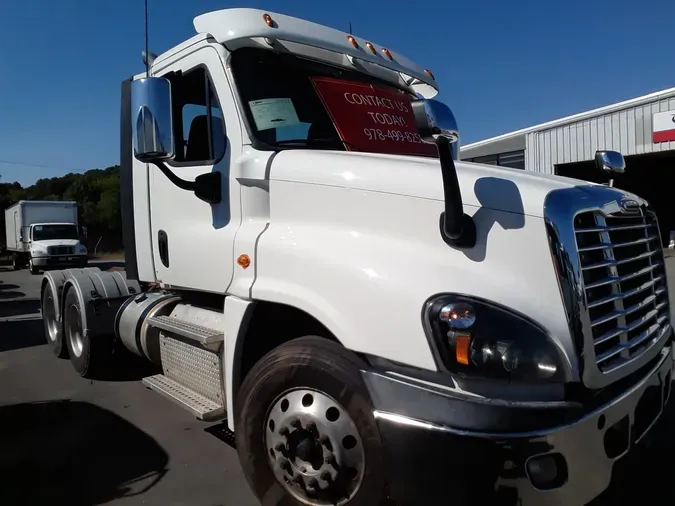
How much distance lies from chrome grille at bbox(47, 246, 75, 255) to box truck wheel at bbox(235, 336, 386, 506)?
2460 centimetres

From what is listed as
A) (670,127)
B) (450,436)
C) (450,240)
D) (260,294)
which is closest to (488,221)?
(450,240)

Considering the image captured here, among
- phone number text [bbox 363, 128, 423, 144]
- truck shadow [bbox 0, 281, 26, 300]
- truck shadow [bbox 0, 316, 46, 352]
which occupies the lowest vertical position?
truck shadow [bbox 0, 281, 26, 300]

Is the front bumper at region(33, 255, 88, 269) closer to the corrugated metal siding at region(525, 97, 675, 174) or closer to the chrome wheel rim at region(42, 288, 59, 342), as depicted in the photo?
the chrome wheel rim at region(42, 288, 59, 342)

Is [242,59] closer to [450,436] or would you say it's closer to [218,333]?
[218,333]

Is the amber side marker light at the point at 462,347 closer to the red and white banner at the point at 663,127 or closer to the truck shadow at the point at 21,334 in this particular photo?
the truck shadow at the point at 21,334

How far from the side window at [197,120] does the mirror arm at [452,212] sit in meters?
1.62

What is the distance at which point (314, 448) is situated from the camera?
8.57 ft

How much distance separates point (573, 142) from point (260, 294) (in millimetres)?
19921

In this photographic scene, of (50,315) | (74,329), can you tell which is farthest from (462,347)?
(50,315)

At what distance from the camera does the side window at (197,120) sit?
3566mm

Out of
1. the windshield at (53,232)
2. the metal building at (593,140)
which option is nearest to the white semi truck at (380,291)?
the metal building at (593,140)

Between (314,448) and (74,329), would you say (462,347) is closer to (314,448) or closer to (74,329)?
(314,448)

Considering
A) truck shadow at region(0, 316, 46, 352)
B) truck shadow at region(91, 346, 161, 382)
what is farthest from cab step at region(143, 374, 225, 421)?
truck shadow at region(0, 316, 46, 352)

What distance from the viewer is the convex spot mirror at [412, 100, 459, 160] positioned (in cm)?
231
